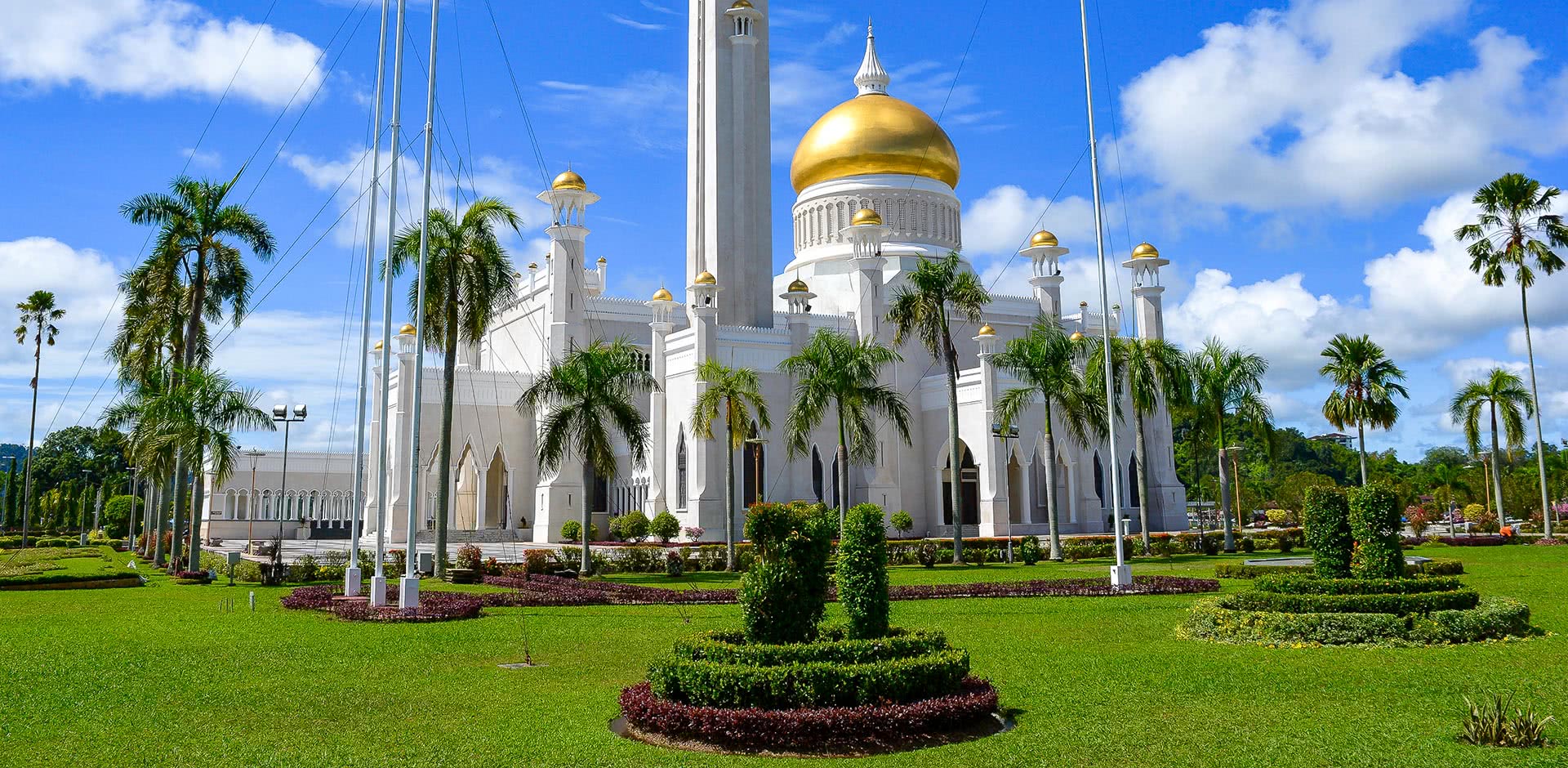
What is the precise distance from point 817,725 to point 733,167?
124 ft

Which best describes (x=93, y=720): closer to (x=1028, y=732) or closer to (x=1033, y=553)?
(x=1028, y=732)

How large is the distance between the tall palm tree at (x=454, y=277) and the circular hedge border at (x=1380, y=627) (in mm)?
16862

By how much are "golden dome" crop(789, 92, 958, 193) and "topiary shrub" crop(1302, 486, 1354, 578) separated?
36.5 meters

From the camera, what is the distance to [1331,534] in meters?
14.7

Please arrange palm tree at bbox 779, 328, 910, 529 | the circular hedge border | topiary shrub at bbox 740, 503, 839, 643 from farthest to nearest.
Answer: palm tree at bbox 779, 328, 910, 529 < the circular hedge border < topiary shrub at bbox 740, 503, 839, 643

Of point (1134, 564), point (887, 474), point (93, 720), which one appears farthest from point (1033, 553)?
point (93, 720)

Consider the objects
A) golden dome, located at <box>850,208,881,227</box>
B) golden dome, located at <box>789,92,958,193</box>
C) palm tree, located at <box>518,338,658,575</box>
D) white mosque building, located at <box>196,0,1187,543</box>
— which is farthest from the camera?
golden dome, located at <box>789,92,958,193</box>

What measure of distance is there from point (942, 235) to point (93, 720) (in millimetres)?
44230

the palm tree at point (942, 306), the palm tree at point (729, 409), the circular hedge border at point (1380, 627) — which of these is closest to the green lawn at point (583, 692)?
the circular hedge border at point (1380, 627)

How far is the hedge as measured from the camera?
28.4ft

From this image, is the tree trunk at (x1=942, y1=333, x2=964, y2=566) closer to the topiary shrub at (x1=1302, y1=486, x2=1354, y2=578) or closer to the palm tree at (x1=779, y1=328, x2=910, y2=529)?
the palm tree at (x1=779, y1=328, x2=910, y2=529)

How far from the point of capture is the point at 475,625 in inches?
648

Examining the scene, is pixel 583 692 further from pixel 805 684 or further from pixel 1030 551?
pixel 1030 551

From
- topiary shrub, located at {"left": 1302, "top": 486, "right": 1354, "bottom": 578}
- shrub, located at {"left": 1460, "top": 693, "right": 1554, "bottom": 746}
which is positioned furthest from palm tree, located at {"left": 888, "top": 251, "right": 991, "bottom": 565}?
shrub, located at {"left": 1460, "top": 693, "right": 1554, "bottom": 746}
